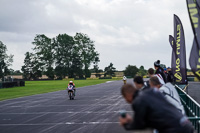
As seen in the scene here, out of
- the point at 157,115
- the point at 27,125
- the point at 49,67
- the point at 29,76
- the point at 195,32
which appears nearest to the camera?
the point at 157,115

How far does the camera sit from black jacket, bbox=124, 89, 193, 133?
346 cm

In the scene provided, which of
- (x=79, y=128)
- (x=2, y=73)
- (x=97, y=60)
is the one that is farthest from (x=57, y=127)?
(x=97, y=60)

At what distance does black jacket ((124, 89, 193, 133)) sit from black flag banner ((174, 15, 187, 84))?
43.7 ft

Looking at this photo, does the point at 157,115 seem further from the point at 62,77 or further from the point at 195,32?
the point at 62,77

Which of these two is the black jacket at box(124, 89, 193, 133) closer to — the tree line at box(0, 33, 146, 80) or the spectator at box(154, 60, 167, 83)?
the spectator at box(154, 60, 167, 83)

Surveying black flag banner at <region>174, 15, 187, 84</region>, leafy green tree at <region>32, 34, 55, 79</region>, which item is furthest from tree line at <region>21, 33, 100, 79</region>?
black flag banner at <region>174, 15, 187, 84</region>

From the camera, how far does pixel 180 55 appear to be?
1658 cm

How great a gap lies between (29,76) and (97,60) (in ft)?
114

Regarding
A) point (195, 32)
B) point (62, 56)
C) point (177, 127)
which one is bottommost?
point (177, 127)

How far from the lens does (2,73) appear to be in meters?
107

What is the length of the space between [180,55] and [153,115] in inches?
543

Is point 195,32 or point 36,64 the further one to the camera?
point 36,64

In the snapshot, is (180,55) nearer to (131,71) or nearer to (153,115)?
(153,115)

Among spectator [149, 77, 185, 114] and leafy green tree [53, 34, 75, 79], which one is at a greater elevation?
leafy green tree [53, 34, 75, 79]
